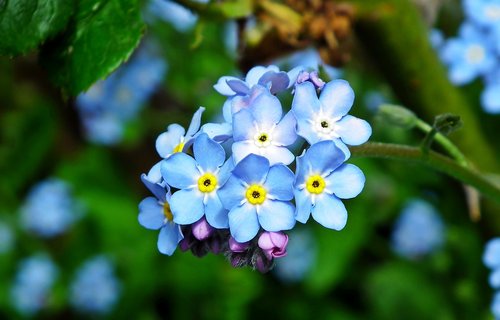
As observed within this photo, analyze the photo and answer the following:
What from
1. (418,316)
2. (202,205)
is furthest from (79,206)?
(202,205)

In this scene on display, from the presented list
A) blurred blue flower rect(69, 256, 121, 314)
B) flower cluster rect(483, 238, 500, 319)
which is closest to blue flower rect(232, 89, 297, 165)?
flower cluster rect(483, 238, 500, 319)

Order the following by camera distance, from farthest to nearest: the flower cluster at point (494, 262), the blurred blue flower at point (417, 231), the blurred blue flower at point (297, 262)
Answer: the blurred blue flower at point (297, 262) < the blurred blue flower at point (417, 231) < the flower cluster at point (494, 262)

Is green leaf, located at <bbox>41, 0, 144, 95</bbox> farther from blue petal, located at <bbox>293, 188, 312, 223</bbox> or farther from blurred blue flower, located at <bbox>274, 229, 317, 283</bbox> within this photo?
blurred blue flower, located at <bbox>274, 229, 317, 283</bbox>

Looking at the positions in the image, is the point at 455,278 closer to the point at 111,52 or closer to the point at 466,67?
the point at 466,67

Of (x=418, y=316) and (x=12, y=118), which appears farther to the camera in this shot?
(x=12, y=118)

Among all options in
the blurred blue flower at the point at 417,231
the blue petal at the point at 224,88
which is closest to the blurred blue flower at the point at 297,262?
the blurred blue flower at the point at 417,231

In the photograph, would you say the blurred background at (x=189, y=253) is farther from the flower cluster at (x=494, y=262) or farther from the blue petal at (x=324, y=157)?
the blue petal at (x=324, y=157)
